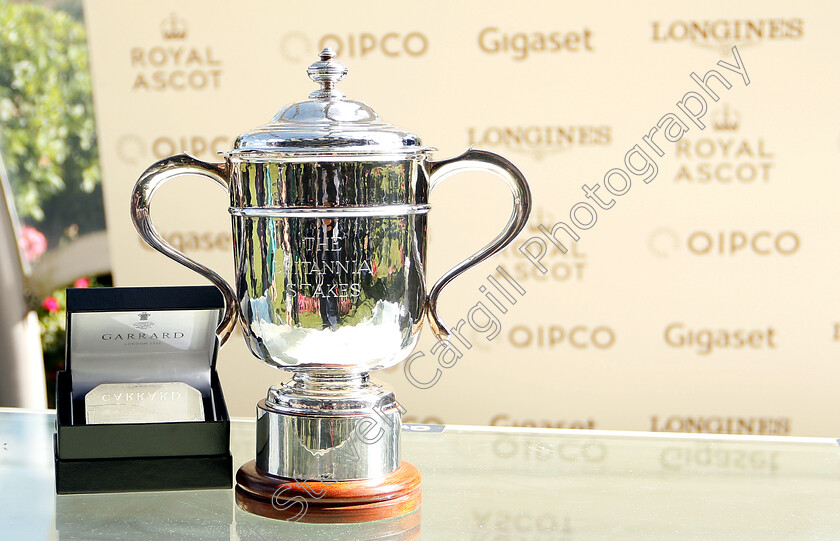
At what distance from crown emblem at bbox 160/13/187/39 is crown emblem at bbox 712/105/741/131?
3.82 ft

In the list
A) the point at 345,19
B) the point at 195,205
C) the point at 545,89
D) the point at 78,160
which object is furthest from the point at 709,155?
the point at 78,160


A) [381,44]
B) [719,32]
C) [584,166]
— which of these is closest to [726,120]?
[719,32]

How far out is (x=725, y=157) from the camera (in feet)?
6.18

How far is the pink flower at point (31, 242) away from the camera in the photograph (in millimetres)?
3117

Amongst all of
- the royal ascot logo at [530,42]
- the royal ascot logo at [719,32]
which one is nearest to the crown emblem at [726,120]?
the royal ascot logo at [719,32]

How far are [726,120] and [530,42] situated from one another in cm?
44

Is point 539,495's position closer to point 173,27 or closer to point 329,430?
point 329,430

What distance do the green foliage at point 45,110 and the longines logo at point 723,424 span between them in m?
2.15

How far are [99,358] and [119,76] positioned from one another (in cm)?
127

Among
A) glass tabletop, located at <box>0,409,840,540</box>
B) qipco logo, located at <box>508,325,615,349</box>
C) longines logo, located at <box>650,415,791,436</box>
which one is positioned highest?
glass tabletop, located at <box>0,409,840,540</box>

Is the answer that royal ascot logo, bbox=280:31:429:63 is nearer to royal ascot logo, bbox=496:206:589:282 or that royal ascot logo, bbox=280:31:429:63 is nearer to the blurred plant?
royal ascot logo, bbox=496:206:589:282

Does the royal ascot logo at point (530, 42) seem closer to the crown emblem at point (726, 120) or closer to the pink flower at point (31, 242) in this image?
the crown emblem at point (726, 120)

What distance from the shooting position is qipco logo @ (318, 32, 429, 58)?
195cm

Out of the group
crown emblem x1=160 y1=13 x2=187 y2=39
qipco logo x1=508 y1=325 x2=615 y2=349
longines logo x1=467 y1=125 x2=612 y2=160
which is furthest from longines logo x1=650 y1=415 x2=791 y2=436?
crown emblem x1=160 y1=13 x2=187 y2=39
